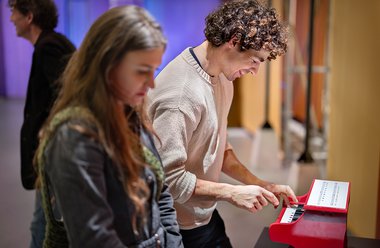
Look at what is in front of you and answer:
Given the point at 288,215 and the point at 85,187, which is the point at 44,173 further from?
the point at 288,215

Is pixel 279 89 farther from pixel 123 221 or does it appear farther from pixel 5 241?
pixel 123 221

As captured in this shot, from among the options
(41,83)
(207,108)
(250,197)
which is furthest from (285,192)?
(41,83)

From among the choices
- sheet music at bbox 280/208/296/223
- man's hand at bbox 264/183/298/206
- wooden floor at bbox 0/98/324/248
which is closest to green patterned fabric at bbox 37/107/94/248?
sheet music at bbox 280/208/296/223

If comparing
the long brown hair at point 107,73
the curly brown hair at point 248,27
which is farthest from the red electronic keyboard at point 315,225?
the long brown hair at point 107,73

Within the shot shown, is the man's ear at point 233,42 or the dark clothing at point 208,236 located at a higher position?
the man's ear at point 233,42

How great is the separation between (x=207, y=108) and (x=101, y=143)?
64cm

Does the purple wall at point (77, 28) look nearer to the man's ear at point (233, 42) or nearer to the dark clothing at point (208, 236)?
the dark clothing at point (208, 236)

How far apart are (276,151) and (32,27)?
3.34 m

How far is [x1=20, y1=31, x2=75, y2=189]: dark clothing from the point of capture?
263 centimetres

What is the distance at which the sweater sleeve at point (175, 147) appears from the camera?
148 cm

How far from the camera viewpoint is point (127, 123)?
114cm

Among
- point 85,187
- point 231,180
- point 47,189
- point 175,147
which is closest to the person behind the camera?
point 85,187

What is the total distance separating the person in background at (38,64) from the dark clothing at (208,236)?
110 cm

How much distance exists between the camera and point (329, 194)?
65.5 inches
